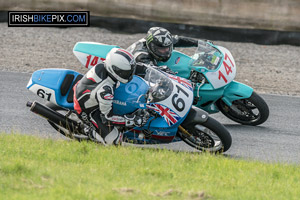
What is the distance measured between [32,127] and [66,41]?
631 centimetres

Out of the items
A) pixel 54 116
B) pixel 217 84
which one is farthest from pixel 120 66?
pixel 217 84

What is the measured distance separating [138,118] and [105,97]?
515 millimetres

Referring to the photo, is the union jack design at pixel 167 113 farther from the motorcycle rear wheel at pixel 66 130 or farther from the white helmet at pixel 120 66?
the motorcycle rear wheel at pixel 66 130

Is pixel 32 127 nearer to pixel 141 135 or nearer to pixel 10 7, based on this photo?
pixel 141 135

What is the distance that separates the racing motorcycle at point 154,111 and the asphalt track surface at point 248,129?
0.45 metres

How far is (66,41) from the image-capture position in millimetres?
14344

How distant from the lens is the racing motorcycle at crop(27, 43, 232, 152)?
7.00m

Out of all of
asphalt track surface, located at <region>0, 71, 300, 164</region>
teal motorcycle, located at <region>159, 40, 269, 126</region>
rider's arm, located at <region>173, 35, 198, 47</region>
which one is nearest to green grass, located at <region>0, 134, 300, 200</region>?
asphalt track surface, located at <region>0, 71, 300, 164</region>

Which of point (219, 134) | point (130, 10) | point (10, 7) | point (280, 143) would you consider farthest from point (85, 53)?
point (10, 7)

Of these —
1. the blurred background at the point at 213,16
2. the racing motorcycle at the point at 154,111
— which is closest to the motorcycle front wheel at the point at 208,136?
the racing motorcycle at the point at 154,111

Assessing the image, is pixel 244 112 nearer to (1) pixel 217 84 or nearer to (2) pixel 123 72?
(1) pixel 217 84

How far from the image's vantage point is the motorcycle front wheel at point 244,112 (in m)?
8.52

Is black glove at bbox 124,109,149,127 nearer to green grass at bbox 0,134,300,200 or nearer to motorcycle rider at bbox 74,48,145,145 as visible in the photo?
motorcycle rider at bbox 74,48,145,145

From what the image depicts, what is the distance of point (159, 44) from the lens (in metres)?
8.23
